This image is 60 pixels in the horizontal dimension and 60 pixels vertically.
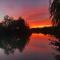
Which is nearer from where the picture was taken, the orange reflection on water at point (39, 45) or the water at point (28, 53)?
the water at point (28, 53)

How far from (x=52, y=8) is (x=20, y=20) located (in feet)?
210

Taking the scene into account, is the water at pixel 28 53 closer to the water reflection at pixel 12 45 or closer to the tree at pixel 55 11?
the water reflection at pixel 12 45


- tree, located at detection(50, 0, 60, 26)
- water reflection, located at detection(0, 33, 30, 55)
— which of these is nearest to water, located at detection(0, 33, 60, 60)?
water reflection, located at detection(0, 33, 30, 55)

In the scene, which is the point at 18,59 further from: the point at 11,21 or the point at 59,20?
the point at 11,21

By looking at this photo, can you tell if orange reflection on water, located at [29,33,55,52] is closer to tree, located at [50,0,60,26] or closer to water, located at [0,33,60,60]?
water, located at [0,33,60,60]

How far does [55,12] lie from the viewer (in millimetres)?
21172

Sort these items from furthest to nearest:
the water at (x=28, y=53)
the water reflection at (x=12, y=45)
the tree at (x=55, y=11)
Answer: the tree at (x=55, y=11), the water reflection at (x=12, y=45), the water at (x=28, y=53)

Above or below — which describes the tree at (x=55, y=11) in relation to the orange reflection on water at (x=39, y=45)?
above

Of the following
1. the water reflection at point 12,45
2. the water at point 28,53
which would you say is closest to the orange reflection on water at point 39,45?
the water at point 28,53

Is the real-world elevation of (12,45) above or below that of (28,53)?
below

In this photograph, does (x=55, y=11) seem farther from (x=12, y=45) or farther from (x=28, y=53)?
(x=28, y=53)

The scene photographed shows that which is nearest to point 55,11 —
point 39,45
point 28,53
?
point 39,45

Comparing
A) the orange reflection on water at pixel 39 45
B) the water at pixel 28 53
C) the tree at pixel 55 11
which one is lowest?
the orange reflection on water at pixel 39 45

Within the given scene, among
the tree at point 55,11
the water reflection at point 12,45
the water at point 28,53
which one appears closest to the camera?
the water at point 28,53
